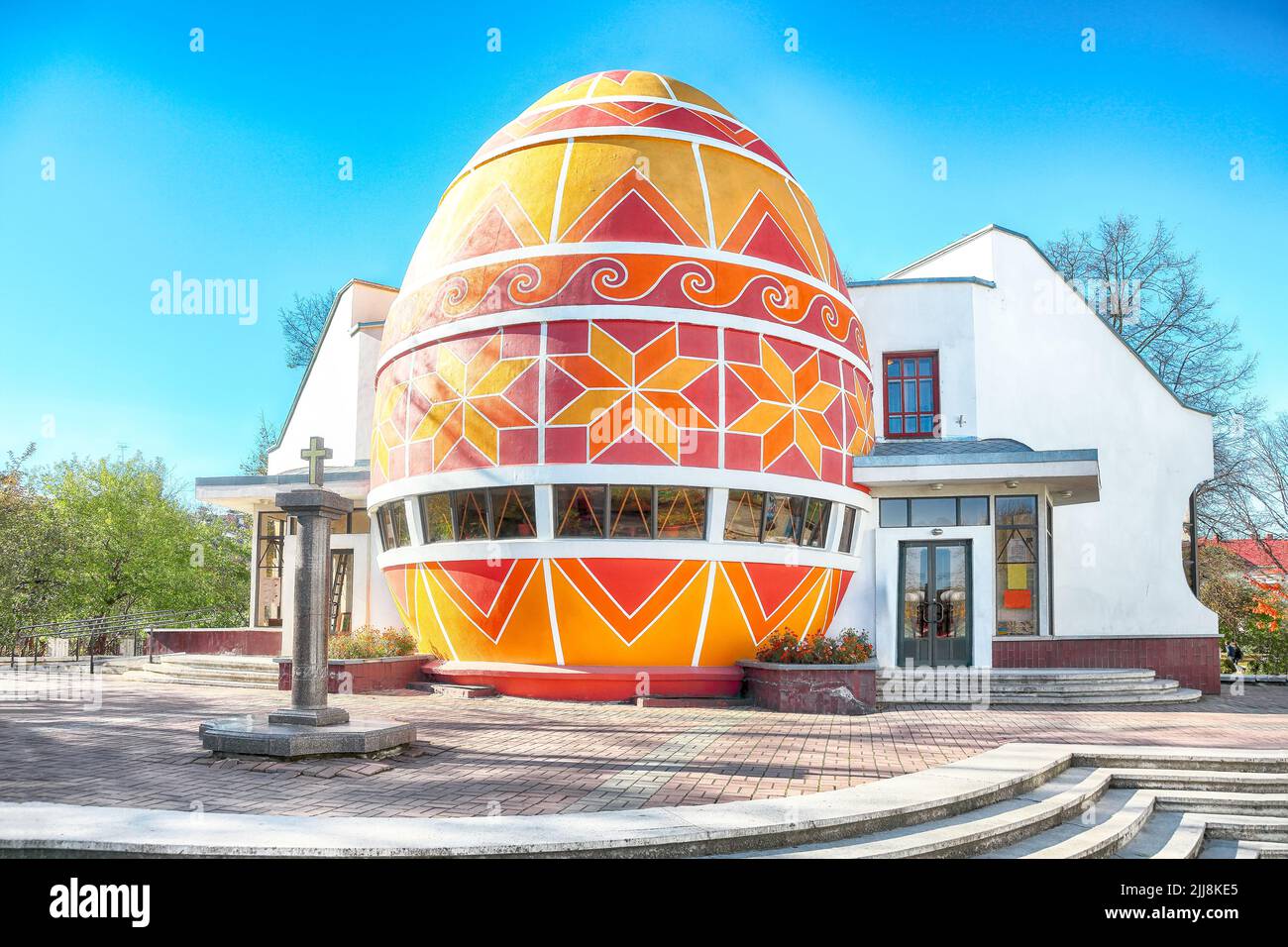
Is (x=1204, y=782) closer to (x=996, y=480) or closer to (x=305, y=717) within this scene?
(x=305, y=717)

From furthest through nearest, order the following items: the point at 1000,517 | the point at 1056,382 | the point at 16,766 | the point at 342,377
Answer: the point at 342,377 → the point at 1056,382 → the point at 1000,517 → the point at 16,766

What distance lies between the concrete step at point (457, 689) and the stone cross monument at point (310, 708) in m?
5.72

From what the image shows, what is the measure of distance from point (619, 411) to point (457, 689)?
5296mm

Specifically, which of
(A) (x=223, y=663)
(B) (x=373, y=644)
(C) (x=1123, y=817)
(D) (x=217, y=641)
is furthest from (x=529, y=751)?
(D) (x=217, y=641)

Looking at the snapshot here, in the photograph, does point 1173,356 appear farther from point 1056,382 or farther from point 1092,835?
point 1092,835

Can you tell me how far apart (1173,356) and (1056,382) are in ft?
37.5

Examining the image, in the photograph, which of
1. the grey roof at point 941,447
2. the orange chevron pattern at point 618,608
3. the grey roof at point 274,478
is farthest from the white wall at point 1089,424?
the grey roof at point 274,478

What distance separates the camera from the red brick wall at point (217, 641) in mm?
23219

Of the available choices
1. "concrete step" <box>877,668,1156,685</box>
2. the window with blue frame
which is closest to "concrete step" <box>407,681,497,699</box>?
"concrete step" <box>877,668,1156,685</box>

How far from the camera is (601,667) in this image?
15906mm

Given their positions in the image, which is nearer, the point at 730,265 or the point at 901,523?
the point at 730,265

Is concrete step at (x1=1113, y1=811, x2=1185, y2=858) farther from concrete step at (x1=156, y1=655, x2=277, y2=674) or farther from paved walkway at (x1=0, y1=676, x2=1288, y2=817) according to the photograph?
concrete step at (x1=156, y1=655, x2=277, y2=674)

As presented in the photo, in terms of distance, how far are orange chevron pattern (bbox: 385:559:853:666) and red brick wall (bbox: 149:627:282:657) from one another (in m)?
8.38
